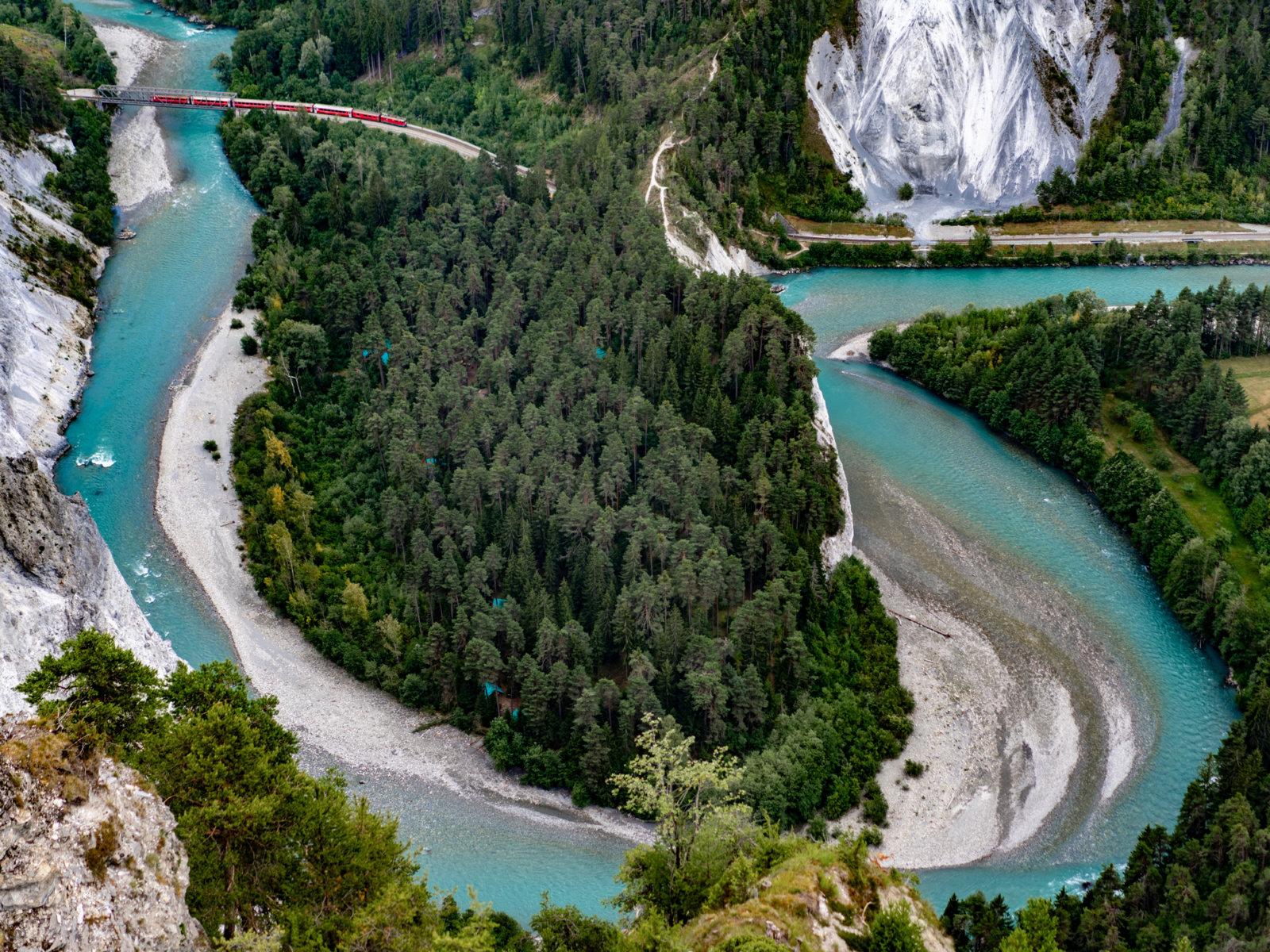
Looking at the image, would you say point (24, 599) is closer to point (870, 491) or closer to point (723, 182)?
point (870, 491)

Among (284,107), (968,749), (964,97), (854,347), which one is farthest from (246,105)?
(968,749)

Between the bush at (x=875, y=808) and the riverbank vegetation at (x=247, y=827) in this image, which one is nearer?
the riverbank vegetation at (x=247, y=827)

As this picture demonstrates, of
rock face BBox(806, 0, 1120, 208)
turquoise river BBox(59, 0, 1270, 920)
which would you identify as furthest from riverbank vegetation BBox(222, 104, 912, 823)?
rock face BBox(806, 0, 1120, 208)

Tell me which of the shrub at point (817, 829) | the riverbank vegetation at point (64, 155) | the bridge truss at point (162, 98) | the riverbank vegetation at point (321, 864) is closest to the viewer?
the riverbank vegetation at point (321, 864)

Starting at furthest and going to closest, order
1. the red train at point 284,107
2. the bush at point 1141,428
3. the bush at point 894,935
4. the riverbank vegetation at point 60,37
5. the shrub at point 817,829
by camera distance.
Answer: the riverbank vegetation at point 60,37
the red train at point 284,107
the bush at point 1141,428
the shrub at point 817,829
the bush at point 894,935

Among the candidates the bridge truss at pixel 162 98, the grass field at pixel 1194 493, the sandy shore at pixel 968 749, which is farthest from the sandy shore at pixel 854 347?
the bridge truss at pixel 162 98

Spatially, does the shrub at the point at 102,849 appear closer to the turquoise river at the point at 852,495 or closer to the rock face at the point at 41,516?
the rock face at the point at 41,516

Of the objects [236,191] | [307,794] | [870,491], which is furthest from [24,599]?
[236,191]

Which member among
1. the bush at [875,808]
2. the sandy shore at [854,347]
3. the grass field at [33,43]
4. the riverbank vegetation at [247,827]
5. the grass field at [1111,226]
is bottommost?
the bush at [875,808]
